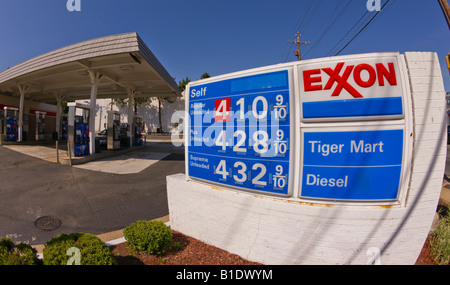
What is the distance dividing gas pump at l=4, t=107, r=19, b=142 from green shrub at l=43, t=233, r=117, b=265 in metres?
19.8

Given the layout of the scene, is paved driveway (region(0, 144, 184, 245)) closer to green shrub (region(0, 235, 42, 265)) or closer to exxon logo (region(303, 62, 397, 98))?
green shrub (region(0, 235, 42, 265))

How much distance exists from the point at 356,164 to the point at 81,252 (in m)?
3.45

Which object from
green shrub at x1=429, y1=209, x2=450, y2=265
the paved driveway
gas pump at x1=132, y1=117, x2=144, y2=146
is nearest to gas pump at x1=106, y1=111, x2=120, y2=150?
gas pump at x1=132, y1=117, x2=144, y2=146

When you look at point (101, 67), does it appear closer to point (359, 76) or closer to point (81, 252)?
point (81, 252)

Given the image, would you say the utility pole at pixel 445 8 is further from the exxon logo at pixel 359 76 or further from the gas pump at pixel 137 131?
the gas pump at pixel 137 131

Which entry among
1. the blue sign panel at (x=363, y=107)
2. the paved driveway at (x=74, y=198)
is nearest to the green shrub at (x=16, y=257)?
the paved driveway at (x=74, y=198)

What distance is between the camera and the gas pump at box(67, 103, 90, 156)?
29.5ft

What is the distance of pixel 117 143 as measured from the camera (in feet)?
41.6

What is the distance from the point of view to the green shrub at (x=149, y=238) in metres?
2.50

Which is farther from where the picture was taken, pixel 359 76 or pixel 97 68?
pixel 97 68

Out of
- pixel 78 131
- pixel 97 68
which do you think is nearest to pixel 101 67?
pixel 97 68

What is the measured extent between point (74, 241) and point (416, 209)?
174 inches

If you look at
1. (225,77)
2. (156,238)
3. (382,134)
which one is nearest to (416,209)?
(382,134)

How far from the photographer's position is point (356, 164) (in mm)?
2215
